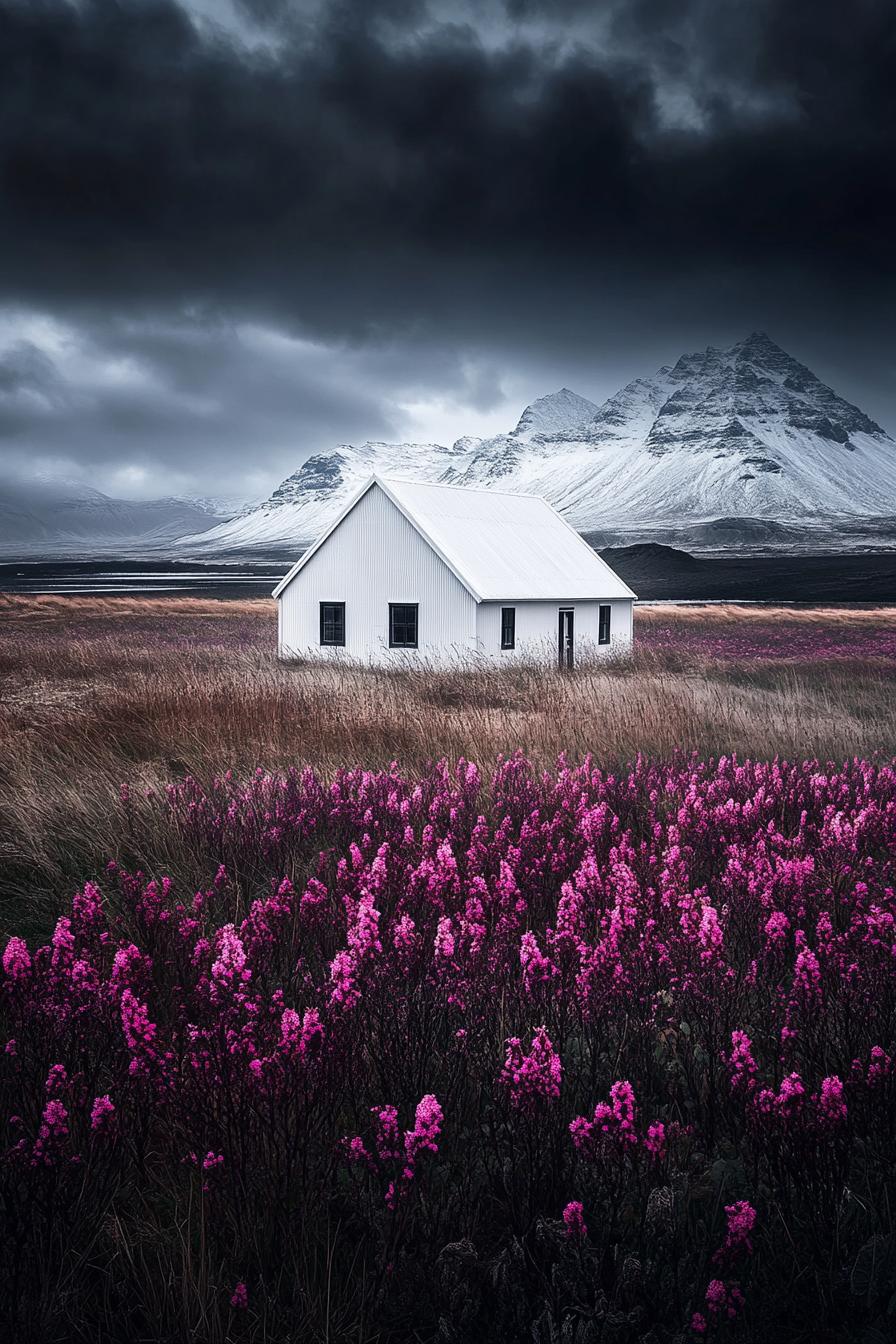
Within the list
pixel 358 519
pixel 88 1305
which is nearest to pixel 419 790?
pixel 88 1305

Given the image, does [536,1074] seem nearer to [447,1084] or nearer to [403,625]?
[447,1084]

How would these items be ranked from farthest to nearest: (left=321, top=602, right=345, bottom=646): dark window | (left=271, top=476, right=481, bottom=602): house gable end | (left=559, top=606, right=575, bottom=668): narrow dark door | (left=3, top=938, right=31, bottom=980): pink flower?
(left=559, top=606, right=575, bottom=668): narrow dark door
(left=321, top=602, right=345, bottom=646): dark window
(left=271, top=476, right=481, bottom=602): house gable end
(left=3, top=938, right=31, bottom=980): pink flower

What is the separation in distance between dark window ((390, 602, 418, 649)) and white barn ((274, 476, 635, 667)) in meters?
0.03

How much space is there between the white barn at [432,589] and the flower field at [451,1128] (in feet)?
74.9

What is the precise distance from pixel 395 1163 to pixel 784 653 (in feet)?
116

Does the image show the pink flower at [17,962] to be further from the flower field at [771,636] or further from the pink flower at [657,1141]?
the flower field at [771,636]

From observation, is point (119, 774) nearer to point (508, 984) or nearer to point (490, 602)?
point (508, 984)

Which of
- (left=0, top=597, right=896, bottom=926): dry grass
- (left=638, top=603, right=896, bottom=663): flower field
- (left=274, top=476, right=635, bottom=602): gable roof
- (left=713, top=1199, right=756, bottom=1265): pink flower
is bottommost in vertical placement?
(left=638, top=603, right=896, bottom=663): flower field

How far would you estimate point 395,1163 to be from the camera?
2.75 m

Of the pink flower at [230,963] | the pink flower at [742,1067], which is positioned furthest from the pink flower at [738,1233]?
the pink flower at [230,963]

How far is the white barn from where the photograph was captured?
28.0 m

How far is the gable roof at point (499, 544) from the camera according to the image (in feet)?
93.2

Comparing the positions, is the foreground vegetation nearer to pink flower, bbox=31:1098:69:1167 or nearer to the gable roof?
pink flower, bbox=31:1098:69:1167

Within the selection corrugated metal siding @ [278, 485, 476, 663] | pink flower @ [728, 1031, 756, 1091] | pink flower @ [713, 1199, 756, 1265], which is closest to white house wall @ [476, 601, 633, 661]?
corrugated metal siding @ [278, 485, 476, 663]
